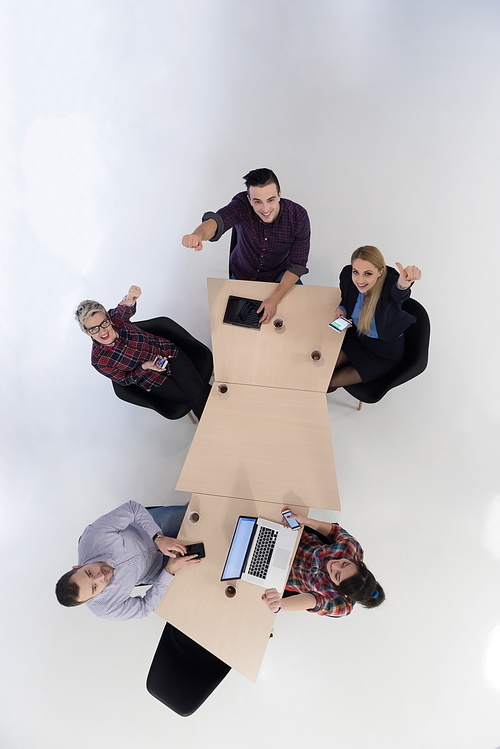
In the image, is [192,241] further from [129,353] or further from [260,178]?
[129,353]

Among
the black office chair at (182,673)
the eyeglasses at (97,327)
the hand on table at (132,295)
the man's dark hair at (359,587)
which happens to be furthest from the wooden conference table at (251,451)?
the eyeglasses at (97,327)

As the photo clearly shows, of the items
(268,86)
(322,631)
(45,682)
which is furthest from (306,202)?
(45,682)

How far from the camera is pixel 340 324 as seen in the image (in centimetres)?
260

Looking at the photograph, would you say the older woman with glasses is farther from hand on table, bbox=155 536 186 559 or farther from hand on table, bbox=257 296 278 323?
hand on table, bbox=155 536 186 559

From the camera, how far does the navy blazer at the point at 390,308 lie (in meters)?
2.38

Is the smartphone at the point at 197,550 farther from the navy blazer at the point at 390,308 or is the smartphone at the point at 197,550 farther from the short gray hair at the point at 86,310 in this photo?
the navy blazer at the point at 390,308

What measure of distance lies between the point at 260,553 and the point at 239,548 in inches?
4.3

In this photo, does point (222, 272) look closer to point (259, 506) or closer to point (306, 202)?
point (306, 202)

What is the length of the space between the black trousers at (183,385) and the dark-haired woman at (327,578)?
3.56 ft

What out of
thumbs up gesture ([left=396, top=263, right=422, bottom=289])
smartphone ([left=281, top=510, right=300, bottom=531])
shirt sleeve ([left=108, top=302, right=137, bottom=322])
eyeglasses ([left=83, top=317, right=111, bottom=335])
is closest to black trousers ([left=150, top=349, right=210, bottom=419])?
shirt sleeve ([left=108, top=302, right=137, bottom=322])

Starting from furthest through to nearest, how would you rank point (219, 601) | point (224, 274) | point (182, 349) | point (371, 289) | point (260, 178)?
1. point (224, 274)
2. point (182, 349)
3. point (371, 289)
4. point (260, 178)
5. point (219, 601)

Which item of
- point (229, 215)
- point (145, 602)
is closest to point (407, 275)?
point (229, 215)

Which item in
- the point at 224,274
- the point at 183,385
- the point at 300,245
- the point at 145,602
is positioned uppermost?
the point at 300,245

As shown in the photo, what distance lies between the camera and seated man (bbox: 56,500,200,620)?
2.02 meters
